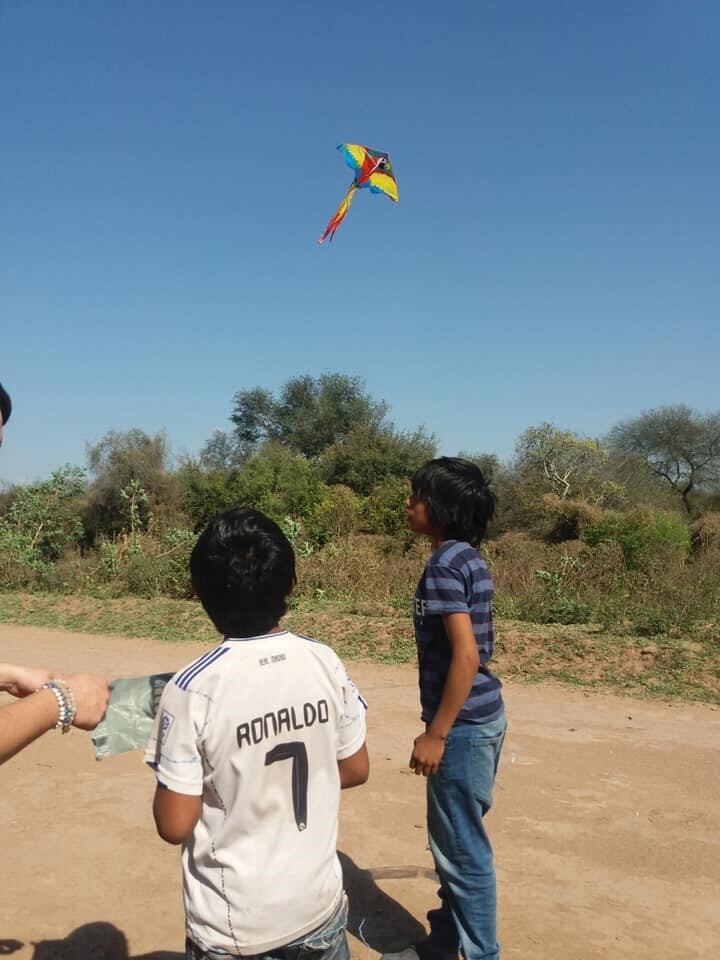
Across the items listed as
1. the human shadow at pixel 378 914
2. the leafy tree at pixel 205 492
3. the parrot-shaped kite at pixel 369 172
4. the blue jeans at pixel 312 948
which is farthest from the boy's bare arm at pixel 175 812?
the leafy tree at pixel 205 492

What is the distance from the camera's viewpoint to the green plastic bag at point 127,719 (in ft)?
6.01

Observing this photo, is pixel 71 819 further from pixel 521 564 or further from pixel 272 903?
pixel 521 564

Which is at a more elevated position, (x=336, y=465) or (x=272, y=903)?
(x=336, y=465)

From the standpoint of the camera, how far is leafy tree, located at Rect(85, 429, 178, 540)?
64.1 ft

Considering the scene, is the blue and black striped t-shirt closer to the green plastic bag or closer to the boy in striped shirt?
the boy in striped shirt

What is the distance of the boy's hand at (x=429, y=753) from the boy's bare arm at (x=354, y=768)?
2.19 feet

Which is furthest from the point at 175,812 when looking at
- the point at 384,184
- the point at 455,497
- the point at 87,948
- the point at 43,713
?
the point at 384,184

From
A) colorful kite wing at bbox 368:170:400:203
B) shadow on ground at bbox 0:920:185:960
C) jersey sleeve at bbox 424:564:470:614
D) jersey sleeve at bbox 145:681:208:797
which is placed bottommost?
shadow on ground at bbox 0:920:185:960

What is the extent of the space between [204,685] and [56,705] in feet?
1.12

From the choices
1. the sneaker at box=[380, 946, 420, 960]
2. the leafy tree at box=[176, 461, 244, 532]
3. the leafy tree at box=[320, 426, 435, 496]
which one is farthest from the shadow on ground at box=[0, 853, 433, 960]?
the leafy tree at box=[320, 426, 435, 496]

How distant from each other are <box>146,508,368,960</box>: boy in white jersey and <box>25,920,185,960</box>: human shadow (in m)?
1.45

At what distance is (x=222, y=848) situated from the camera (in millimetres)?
1734

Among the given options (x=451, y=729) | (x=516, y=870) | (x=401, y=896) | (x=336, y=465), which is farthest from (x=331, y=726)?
Result: (x=336, y=465)

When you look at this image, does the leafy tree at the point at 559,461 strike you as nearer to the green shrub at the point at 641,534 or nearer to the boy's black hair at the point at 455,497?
the green shrub at the point at 641,534
